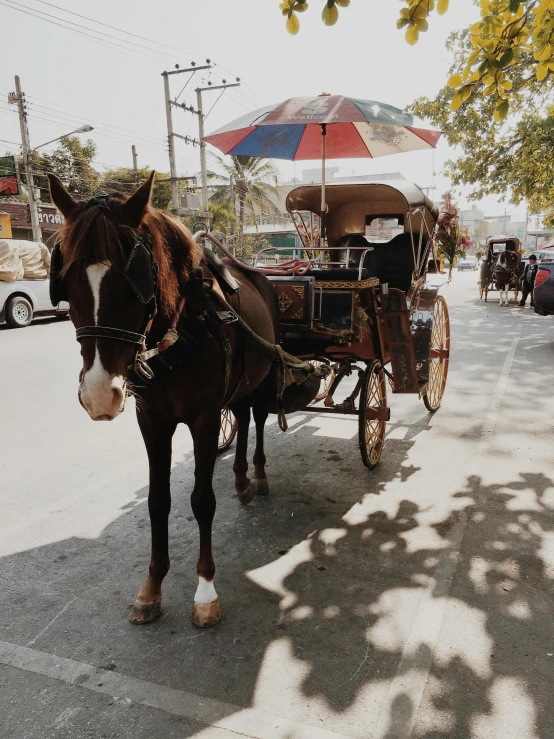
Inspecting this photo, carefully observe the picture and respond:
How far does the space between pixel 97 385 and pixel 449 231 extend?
10867 mm

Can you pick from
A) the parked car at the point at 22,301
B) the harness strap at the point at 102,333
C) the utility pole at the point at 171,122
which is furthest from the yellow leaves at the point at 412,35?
the utility pole at the point at 171,122

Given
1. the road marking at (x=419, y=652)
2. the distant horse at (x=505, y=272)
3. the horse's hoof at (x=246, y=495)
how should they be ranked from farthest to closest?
the distant horse at (x=505, y=272), the horse's hoof at (x=246, y=495), the road marking at (x=419, y=652)

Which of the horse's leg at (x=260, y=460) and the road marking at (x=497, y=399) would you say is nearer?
the horse's leg at (x=260, y=460)

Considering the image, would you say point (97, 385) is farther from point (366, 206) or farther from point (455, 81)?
point (366, 206)

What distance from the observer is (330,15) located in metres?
3.13

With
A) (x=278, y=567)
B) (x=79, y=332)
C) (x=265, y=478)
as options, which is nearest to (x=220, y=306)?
(x=79, y=332)

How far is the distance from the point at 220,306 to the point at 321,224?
129 inches

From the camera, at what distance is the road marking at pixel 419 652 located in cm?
207

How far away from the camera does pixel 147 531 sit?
3547mm

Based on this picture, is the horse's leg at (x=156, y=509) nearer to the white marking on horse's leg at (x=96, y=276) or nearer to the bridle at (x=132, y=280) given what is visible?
the bridle at (x=132, y=280)

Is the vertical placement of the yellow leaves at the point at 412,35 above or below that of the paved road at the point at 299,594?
above

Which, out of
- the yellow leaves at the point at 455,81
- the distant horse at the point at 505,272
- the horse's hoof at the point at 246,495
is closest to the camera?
the yellow leaves at the point at 455,81

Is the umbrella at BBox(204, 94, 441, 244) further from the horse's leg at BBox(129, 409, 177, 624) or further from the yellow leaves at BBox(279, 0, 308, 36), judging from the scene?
the horse's leg at BBox(129, 409, 177, 624)

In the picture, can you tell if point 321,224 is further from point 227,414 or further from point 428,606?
point 428,606
